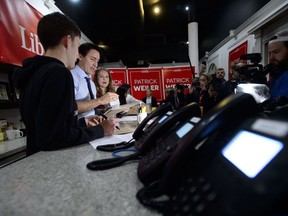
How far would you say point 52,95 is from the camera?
0.73 meters

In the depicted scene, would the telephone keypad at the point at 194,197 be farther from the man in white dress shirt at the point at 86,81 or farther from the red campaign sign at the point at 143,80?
the red campaign sign at the point at 143,80

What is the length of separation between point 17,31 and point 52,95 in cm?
187

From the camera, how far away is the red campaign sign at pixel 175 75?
547 cm

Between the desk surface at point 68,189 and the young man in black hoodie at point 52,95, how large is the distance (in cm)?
16

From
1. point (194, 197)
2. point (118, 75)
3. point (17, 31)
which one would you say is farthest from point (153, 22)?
point (194, 197)

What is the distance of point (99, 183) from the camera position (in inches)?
16.6

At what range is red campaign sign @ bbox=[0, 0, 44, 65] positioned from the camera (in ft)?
6.15

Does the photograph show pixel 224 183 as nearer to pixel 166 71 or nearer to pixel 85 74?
pixel 85 74

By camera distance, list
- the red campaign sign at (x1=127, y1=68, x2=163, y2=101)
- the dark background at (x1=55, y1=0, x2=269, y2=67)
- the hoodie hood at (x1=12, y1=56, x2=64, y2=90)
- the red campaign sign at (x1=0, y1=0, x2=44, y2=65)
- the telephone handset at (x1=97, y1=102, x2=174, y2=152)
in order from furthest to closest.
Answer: the red campaign sign at (x1=127, y1=68, x2=163, y2=101) → the dark background at (x1=55, y1=0, x2=269, y2=67) → the red campaign sign at (x1=0, y1=0, x2=44, y2=65) → the hoodie hood at (x1=12, y1=56, x2=64, y2=90) → the telephone handset at (x1=97, y1=102, x2=174, y2=152)

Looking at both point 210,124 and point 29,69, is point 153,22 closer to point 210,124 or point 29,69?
point 29,69

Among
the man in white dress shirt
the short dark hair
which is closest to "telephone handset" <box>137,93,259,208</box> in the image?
the short dark hair

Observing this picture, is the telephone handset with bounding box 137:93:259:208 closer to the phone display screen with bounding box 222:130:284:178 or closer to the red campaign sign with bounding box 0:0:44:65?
the phone display screen with bounding box 222:130:284:178

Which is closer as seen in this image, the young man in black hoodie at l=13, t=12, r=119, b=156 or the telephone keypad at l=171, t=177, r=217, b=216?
the telephone keypad at l=171, t=177, r=217, b=216

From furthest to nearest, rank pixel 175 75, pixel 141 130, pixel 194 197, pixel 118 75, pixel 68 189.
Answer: pixel 175 75 → pixel 118 75 → pixel 141 130 → pixel 68 189 → pixel 194 197
